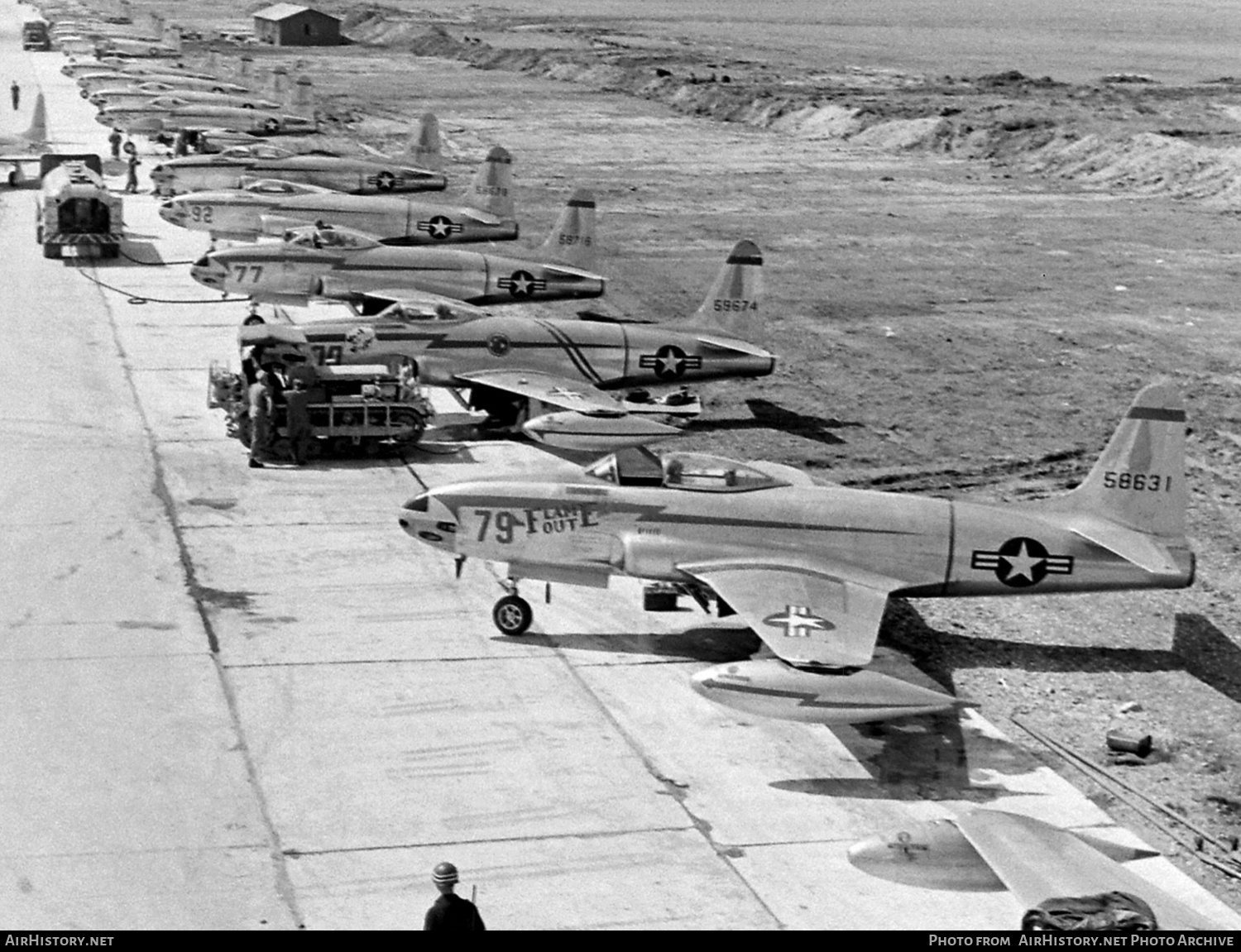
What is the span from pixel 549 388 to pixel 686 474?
892 centimetres

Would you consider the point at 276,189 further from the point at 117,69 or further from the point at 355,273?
the point at 117,69

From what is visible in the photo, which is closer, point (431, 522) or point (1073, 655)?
point (431, 522)

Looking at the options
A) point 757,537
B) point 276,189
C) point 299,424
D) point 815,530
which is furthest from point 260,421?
point 276,189

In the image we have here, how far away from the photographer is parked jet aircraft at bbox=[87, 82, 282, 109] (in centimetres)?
6950

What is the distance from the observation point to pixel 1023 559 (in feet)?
65.2

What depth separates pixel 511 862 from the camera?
14906mm

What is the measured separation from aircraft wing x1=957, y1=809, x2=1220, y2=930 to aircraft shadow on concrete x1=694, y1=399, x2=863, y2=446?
1574 centimetres

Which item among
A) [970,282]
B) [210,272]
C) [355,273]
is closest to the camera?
→ [355,273]

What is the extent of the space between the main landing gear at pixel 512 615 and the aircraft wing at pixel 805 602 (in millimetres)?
1876

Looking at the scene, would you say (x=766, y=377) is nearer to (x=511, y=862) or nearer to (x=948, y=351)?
(x=948, y=351)

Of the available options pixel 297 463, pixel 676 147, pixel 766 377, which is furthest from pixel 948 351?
pixel 676 147

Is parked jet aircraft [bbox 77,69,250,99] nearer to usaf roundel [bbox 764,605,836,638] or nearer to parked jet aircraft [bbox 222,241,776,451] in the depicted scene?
parked jet aircraft [bbox 222,241,776,451]

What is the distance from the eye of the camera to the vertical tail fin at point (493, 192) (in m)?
45.1
